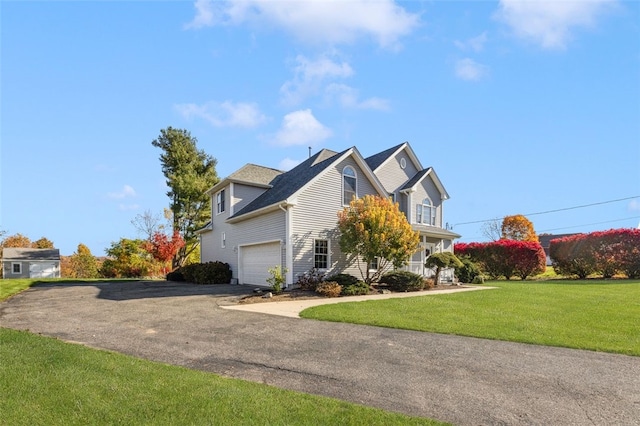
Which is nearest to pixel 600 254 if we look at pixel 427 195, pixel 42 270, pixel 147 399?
pixel 427 195

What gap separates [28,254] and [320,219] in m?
42.7

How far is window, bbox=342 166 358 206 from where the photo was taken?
64.1 feet

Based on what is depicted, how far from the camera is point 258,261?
20125mm

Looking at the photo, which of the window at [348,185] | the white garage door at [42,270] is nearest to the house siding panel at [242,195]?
the window at [348,185]

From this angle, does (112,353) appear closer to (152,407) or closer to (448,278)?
(152,407)

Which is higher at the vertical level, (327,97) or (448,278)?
(327,97)

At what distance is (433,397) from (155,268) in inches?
1284

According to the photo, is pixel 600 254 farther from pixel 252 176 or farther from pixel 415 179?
pixel 252 176

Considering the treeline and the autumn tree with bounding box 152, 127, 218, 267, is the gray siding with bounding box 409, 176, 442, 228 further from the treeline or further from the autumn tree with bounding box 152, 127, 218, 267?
the autumn tree with bounding box 152, 127, 218, 267

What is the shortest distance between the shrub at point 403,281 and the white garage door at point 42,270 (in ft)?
144

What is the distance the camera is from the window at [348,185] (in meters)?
19.5

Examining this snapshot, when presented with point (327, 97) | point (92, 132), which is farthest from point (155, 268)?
point (327, 97)

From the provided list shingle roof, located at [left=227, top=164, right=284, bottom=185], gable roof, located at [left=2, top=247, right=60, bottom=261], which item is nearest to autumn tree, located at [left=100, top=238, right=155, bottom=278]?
shingle roof, located at [left=227, top=164, right=284, bottom=185]

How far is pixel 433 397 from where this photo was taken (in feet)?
16.0
